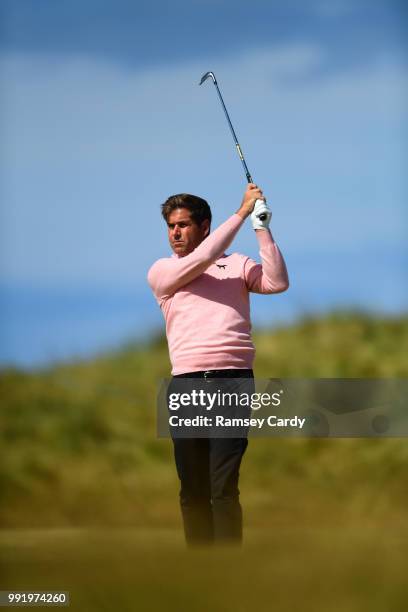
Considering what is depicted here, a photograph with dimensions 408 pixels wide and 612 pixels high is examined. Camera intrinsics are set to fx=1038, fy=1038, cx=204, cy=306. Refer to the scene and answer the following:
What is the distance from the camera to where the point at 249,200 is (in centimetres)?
331

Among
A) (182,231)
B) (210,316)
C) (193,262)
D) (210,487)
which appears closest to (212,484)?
(210,487)

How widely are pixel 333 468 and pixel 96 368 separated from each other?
8.70 feet

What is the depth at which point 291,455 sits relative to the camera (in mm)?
10297

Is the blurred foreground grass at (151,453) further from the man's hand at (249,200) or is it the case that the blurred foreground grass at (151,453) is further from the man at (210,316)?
the man's hand at (249,200)

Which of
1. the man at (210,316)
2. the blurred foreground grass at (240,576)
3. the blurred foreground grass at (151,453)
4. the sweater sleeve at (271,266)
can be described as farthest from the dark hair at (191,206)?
the blurred foreground grass at (151,453)

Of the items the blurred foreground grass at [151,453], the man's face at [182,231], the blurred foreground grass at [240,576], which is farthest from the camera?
the blurred foreground grass at [151,453]

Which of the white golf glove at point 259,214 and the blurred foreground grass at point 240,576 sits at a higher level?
the white golf glove at point 259,214

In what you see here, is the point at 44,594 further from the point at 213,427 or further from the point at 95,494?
the point at 95,494

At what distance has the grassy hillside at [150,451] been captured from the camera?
31.9 ft

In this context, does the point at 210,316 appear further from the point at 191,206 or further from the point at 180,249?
the point at 191,206

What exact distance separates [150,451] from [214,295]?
692cm

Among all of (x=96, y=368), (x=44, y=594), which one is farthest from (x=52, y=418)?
(x=44, y=594)

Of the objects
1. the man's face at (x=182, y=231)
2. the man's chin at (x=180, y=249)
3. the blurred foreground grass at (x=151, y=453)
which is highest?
the man's face at (x=182, y=231)

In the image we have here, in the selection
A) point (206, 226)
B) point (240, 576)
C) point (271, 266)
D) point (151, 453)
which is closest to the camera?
point (240, 576)
